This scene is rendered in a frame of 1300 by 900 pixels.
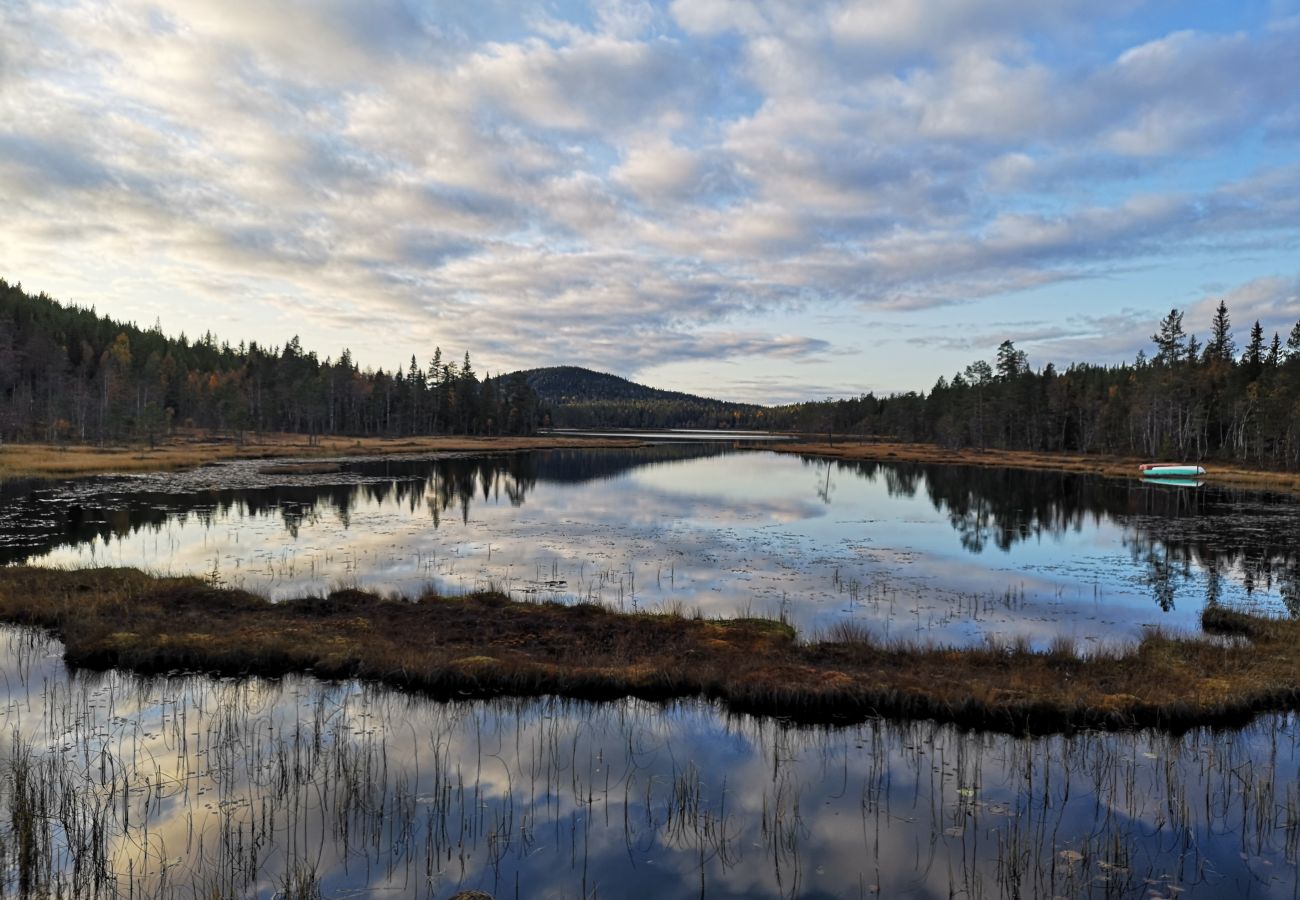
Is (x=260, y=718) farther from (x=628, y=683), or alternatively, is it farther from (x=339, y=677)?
(x=628, y=683)

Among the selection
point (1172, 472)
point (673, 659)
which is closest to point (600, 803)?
point (673, 659)

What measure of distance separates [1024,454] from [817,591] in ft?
365

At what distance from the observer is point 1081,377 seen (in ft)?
502

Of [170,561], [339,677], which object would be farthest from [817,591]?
[170,561]

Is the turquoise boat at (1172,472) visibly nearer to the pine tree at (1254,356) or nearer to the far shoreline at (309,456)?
the far shoreline at (309,456)

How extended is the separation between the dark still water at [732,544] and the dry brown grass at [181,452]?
8365 millimetres

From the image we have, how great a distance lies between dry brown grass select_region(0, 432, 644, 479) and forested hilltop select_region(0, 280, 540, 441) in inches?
193

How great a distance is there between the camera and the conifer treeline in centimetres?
9131

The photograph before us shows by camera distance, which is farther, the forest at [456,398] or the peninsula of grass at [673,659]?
the forest at [456,398]

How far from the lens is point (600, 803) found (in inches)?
434

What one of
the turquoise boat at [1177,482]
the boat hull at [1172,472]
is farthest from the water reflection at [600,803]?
the boat hull at [1172,472]

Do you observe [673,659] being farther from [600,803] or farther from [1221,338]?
[1221,338]

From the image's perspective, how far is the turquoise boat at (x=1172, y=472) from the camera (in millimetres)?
79812

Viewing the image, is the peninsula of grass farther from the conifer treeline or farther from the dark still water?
the conifer treeline
